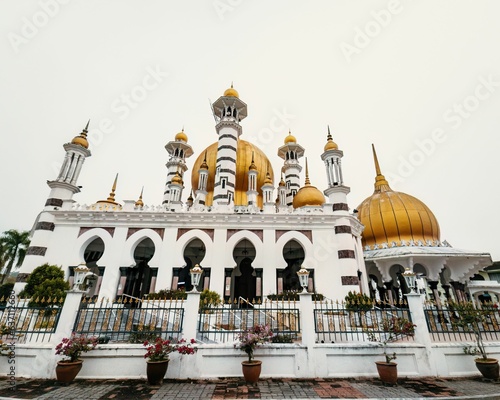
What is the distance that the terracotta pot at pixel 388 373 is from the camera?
24.0ft

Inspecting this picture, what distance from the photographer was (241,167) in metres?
26.7

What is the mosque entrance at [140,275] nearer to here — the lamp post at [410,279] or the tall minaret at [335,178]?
the tall minaret at [335,178]

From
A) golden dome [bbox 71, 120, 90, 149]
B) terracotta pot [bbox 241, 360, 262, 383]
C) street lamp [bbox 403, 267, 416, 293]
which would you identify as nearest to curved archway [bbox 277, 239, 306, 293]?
street lamp [bbox 403, 267, 416, 293]

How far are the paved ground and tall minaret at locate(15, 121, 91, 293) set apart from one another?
10.8 m

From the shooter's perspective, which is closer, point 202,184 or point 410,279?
point 410,279

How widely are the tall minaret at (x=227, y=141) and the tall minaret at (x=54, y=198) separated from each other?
10460 millimetres

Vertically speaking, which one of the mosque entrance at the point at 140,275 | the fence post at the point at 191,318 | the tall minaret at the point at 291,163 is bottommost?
the fence post at the point at 191,318

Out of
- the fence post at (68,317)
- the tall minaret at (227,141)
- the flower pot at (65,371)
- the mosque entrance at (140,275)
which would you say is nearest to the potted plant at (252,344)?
the flower pot at (65,371)

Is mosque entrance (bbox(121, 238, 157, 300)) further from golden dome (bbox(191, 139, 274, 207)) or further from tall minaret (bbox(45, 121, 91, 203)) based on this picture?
golden dome (bbox(191, 139, 274, 207))

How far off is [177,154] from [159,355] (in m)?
26.8

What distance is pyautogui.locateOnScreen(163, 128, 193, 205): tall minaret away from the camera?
1182 inches

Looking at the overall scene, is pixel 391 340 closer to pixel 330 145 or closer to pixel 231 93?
pixel 330 145

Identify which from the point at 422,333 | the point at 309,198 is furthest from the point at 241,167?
the point at 422,333

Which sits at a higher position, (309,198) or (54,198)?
(309,198)
